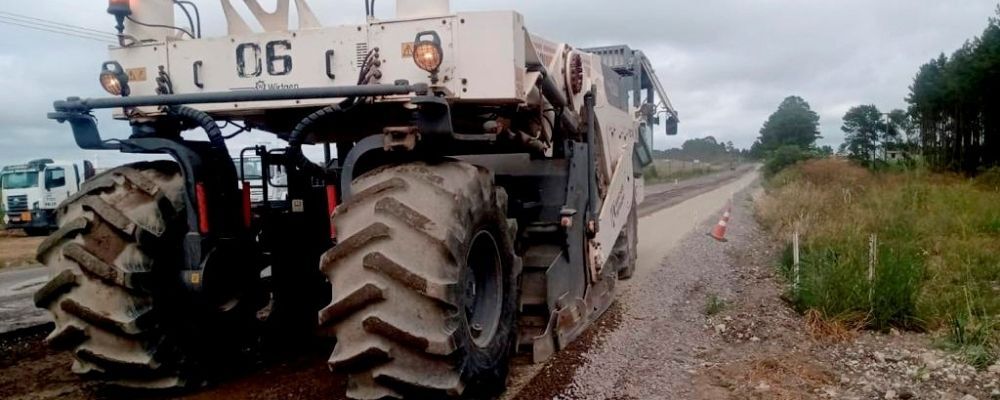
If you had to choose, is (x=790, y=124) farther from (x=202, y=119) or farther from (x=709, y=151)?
(x=202, y=119)

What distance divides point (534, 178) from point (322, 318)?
296 centimetres

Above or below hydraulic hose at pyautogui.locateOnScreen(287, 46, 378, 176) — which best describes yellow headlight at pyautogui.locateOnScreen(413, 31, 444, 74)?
above

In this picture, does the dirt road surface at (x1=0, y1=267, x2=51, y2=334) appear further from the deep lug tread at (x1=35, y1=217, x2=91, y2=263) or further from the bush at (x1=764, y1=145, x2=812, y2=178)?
the bush at (x1=764, y1=145, x2=812, y2=178)

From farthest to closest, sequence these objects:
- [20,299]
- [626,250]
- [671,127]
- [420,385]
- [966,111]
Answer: [966,111] < [671,127] < [626,250] < [20,299] < [420,385]

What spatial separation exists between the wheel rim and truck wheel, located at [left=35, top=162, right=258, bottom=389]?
1788mm

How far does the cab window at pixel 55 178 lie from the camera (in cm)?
2391

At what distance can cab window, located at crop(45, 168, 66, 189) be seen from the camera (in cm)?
2391

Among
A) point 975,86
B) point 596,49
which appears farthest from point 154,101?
point 975,86

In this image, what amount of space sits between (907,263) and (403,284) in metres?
5.22

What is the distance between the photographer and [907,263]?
6969 mm

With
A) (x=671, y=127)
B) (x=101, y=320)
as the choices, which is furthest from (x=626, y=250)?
(x=101, y=320)

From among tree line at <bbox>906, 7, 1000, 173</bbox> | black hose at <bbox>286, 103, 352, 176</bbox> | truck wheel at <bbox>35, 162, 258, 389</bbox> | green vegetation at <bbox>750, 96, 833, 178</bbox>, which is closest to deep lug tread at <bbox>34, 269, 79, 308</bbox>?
truck wheel at <bbox>35, 162, 258, 389</bbox>

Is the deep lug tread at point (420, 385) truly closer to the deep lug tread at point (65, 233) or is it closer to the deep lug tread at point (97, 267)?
the deep lug tread at point (97, 267)

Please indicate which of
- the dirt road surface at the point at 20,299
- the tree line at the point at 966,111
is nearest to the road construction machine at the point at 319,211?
the dirt road surface at the point at 20,299
